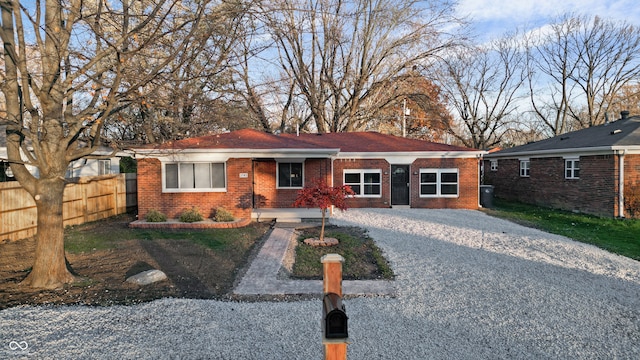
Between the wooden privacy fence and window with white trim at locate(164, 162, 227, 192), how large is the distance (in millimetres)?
3036

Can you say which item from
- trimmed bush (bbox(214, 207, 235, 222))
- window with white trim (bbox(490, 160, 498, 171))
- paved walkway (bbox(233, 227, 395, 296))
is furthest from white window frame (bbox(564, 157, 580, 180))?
trimmed bush (bbox(214, 207, 235, 222))

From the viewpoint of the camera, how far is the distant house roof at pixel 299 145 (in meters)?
12.6

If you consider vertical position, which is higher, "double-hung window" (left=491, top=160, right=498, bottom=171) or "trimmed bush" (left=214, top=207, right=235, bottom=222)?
"double-hung window" (left=491, top=160, right=498, bottom=171)

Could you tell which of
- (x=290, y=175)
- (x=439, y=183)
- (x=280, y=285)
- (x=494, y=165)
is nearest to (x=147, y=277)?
(x=280, y=285)

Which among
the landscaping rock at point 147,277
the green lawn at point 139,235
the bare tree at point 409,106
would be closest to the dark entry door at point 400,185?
the bare tree at point 409,106

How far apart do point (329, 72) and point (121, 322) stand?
2352 cm

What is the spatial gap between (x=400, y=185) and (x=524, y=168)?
7.90 metres

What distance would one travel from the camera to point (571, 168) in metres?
15.7

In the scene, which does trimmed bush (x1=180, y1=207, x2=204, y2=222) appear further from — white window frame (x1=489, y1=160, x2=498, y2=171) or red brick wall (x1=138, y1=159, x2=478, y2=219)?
white window frame (x1=489, y1=160, x2=498, y2=171)

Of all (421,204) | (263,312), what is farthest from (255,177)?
(263,312)

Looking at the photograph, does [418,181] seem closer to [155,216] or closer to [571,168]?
[571,168]

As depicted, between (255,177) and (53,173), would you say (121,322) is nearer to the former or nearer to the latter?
(53,173)

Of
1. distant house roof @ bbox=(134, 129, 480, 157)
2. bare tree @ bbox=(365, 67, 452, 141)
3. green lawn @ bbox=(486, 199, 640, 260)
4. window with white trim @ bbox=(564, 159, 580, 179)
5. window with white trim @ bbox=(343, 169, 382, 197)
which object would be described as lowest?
green lawn @ bbox=(486, 199, 640, 260)

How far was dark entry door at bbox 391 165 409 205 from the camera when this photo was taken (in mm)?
16266
